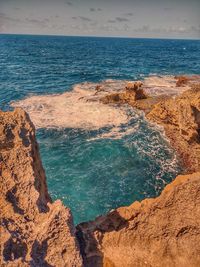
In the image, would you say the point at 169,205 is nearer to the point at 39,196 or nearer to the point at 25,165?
the point at 39,196

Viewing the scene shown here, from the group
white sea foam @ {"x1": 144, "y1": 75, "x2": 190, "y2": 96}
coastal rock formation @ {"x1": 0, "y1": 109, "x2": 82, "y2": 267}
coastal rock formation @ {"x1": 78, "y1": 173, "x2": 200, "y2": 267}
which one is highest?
white sea foam @ {"x1": 144, "y1": 75, "x2": 190, "y2": 96}

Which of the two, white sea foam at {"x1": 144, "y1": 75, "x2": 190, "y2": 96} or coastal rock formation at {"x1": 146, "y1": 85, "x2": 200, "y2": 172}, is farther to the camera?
white sea foam at {"x1": 144, "y1": 75, "x2": 190, "y2": 96}

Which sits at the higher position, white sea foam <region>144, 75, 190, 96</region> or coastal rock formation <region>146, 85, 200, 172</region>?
white sea foam <region>144, 75, 190, 96</region>

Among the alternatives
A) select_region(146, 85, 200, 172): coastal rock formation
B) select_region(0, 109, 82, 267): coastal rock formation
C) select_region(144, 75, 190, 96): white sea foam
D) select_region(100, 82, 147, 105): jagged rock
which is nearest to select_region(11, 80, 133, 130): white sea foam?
select_region(100, 82, 147, 105): jagged rock

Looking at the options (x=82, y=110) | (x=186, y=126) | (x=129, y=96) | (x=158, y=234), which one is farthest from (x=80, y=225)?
(x=129, y=96)

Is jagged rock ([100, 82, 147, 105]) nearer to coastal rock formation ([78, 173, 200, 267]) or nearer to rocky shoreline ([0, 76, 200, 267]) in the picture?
rocky shoreline ([0, 76, 200, 267])

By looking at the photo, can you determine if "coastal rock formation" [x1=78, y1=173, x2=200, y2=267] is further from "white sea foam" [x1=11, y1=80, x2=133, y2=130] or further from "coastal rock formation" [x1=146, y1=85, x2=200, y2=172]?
"white sea foam" [x1=11, y1=80, x2=133, y2=130]

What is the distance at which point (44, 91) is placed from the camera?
49094 mm

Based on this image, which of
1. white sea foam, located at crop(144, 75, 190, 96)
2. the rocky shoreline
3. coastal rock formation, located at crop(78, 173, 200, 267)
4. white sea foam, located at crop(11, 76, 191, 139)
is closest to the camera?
the rocky shoreline

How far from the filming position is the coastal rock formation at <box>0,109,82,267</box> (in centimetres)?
779

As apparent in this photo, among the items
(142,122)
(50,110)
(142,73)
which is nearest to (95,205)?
(142,122)

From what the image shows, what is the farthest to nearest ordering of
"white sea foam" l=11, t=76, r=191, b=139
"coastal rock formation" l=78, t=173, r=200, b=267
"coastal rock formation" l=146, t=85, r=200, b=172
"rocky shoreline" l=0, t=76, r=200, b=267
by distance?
"white sea foam" l=11, t=76, r=191, b=139
"coastal rock formation" l=146, t=85, r=200, b=172
"coastal rock formation" l=78, t=173, r=200, b=267
"rocky shoreline" l=0, t=76, r=200, b=267

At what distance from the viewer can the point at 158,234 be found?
1049 centimetres

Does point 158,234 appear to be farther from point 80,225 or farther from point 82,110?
point 82,110
